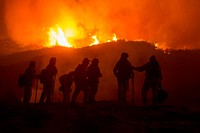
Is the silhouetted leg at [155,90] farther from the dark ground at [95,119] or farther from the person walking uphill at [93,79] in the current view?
the person walking uphill at [93,79]

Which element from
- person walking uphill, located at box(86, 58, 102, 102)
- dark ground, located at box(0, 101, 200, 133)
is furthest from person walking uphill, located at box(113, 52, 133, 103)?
dark ground, located at box(0, 101, 200, 133)

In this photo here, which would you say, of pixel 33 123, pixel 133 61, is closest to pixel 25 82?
pixel 33 123

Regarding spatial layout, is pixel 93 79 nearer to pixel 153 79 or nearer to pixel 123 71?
pixel 123 71

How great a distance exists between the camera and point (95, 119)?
42.5ft

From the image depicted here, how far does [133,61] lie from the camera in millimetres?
44594

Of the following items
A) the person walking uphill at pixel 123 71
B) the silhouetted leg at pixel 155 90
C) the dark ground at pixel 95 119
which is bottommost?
the dark ground at pixel 95 119

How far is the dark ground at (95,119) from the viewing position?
11.6 m

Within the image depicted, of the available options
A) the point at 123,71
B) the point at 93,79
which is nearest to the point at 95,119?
the point at 123,71

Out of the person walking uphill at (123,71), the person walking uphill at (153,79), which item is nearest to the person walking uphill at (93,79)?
the person walking uphill at (123,71)

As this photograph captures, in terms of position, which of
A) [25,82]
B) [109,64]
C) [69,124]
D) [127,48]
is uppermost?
[127,48]

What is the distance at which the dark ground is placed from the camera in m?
11.6

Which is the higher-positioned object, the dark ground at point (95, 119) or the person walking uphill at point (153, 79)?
the person walking uphill at point (153, 79)

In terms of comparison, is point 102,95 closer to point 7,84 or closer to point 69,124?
point 7,84

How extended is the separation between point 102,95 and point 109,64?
7.74 meters
